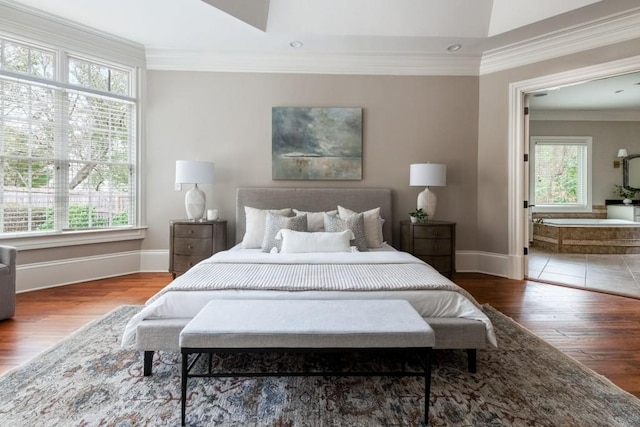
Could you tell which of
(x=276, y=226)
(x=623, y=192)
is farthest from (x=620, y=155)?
(x=276, y=226)

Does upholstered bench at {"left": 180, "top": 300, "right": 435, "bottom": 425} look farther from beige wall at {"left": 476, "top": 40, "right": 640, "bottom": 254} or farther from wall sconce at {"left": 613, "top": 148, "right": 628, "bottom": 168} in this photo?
wall sconce at {"left": 613, "top": 148, "right": 628, "bottom": 168}

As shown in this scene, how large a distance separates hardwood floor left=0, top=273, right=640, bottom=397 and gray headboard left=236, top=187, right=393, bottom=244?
4.52ft

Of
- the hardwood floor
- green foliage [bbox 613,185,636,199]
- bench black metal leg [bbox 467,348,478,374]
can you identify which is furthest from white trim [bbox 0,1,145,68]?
green foliage [bbox 613,185,636,199]

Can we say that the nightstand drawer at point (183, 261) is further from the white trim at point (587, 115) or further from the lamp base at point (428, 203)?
the white trim at point (587, 115)

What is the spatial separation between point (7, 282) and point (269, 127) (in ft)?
10.5

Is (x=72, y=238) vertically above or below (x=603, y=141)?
below

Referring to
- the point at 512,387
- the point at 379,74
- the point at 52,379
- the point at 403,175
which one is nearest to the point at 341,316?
the point at 512,387

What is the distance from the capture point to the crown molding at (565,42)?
3.48m

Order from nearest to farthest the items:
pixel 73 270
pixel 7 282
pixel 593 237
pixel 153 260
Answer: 1. pixel 7 282
2. pixel 73 270
3. pixel 153 260
4. pixel 593 237

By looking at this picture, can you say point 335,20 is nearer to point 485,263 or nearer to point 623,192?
point 485,263

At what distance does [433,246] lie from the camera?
12.9ft

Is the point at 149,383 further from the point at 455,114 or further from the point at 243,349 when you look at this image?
the point at 455,114

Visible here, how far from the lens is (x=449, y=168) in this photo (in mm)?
4539

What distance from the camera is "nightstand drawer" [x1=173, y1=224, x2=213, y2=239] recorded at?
3852 millimetres
